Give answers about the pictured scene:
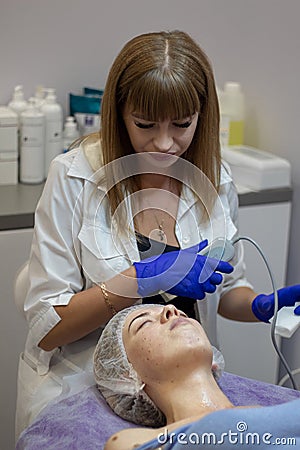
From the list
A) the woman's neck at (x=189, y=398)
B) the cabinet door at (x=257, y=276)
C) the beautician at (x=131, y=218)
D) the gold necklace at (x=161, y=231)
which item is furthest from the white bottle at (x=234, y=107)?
the woman's neck at (x=189, y=398)

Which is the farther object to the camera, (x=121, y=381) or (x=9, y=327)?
(x=9, y=327)

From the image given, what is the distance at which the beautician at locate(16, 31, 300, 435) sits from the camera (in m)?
1.54

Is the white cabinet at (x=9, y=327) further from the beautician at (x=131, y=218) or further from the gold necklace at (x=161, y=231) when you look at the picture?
the gold necklace at (x=161, y=231)

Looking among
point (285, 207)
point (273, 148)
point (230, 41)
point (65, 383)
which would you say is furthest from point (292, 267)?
point (65, 383)

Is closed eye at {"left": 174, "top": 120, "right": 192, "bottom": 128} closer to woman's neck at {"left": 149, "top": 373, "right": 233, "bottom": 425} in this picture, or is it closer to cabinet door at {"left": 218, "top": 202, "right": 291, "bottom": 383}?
woman's neck at {"left": 149, "top": 373, "right": 233, "bottom": 425}

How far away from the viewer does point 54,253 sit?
5.41 ft

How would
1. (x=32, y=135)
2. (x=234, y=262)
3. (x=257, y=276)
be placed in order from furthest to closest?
(x=257, y=276), (x=32, y=135), (x=234, y=262)

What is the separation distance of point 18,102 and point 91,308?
2.64ft

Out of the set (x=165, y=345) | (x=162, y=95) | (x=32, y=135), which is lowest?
(x=165, y=345)

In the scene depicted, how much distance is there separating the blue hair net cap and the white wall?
3.12ft

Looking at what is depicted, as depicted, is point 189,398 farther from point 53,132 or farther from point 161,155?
point 53,132

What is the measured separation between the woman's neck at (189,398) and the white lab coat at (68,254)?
12.2 inches

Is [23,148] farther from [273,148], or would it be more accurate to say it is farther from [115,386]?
[115,386]

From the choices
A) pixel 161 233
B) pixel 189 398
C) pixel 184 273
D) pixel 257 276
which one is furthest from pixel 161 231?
pixel 257 276
